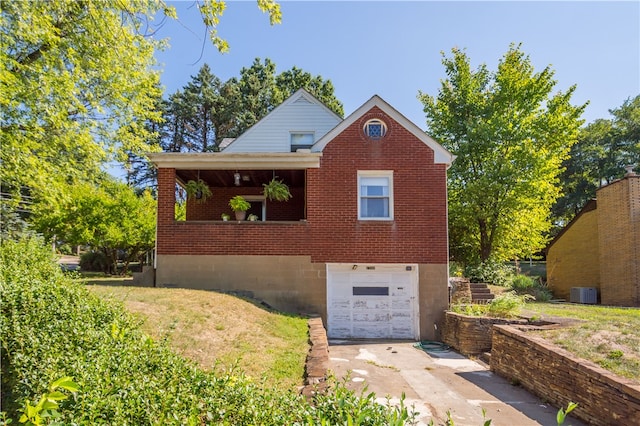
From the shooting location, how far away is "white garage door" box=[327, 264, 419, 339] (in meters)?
11.7

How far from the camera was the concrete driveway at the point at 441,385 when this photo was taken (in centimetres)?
566

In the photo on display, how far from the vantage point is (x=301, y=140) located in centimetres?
1598

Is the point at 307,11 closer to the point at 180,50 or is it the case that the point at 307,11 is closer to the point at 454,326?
the point at 180,50

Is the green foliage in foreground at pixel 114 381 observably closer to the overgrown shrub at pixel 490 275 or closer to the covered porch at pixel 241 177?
the covered porch at pixel 241 177

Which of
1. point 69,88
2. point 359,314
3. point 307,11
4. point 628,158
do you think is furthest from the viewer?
point 628,158

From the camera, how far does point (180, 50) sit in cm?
582

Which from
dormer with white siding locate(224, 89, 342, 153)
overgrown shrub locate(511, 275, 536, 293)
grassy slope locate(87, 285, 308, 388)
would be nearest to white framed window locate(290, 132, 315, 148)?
dormer with white siding locate(224, 89, 342, 153)

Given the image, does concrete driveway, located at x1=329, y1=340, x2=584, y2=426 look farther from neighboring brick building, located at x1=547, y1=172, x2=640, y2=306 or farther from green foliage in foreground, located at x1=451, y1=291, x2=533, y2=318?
neighboring brick building, located at x1=547, y1=172, x2=640, y2=306

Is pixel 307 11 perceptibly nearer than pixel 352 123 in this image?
Yes

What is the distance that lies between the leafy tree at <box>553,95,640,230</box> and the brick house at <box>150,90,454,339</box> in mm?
27076

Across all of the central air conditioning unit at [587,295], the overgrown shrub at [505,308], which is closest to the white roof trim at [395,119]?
the overgrown shrub at [505,308]

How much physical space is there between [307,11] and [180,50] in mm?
2231

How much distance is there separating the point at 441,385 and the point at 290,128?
1155 centimetres

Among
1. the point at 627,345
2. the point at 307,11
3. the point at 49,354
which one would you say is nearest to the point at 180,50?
the point at 307,11
